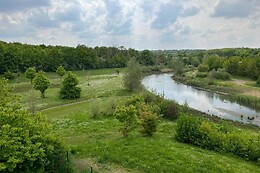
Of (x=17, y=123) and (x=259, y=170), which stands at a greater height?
(x=17, y=123)

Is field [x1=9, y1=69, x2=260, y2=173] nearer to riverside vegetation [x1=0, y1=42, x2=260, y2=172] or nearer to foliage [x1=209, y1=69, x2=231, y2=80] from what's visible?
riverside vegetation [x1=0, y1=42, x2=260, y2=172]

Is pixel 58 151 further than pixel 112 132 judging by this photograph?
No

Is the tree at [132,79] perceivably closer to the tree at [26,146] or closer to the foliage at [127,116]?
the foliage at [127,116]


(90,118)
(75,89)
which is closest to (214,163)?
(90,118)

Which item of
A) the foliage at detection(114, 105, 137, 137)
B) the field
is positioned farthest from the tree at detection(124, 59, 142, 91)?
the foliage at detection(114, 105, 137, 137)

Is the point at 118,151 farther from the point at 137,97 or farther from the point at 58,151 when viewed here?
the point at 137,97

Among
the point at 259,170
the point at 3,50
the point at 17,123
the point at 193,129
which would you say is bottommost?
the point at 259,170

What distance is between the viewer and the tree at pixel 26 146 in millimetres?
13200

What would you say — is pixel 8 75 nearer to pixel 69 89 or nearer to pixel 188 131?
pixel 69 89

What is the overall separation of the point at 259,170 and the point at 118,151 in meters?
11.0

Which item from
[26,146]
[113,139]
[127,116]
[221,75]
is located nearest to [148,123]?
[127,116]

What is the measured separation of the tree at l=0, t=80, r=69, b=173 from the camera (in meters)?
13.2

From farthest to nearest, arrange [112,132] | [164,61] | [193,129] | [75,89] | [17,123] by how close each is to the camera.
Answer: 1. [164,61]
2. [75,89]
3. [112,132]
4. [193,129]
5. [17,123]

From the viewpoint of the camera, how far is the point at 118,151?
22312mm
